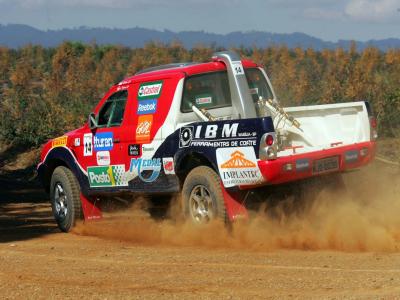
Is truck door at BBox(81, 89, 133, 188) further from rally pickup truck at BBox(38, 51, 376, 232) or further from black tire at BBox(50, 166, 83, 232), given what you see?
black tire at BBox(50, 166, 83, 232)

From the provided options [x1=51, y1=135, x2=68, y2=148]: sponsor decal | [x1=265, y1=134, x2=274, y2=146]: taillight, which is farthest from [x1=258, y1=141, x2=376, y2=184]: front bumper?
[x1=51, y1=135, x2=68, y2=148]: sponsor decal

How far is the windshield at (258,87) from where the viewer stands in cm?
1073

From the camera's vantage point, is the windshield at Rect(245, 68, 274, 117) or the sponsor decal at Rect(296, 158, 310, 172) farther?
the windshield at Rect(245, 68, 274, 117)

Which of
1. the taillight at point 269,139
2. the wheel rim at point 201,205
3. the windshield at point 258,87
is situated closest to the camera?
the taillight at point 269,139

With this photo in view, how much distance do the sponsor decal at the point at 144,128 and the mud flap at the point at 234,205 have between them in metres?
1.45

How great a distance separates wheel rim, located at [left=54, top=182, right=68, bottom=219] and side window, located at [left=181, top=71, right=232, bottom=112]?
270 centimetres

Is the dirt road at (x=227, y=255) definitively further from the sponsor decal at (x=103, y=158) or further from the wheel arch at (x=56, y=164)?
the sponsor decal at (x=103, y=158)

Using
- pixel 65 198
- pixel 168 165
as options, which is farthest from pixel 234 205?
pixel 65 198

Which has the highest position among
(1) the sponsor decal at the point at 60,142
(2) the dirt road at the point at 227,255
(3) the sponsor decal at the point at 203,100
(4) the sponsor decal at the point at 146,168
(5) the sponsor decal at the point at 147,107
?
(3) the sponsor decal at the point at 203,100

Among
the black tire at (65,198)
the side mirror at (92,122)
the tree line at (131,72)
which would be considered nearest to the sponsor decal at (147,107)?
the side mirror at (92,122)

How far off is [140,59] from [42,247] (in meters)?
30.4

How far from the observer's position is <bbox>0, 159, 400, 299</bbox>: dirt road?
22.3 feet

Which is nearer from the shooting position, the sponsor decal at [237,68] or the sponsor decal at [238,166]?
the sponsor decal at [238,166]

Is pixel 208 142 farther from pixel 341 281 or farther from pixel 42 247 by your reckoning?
pixel 341 281
